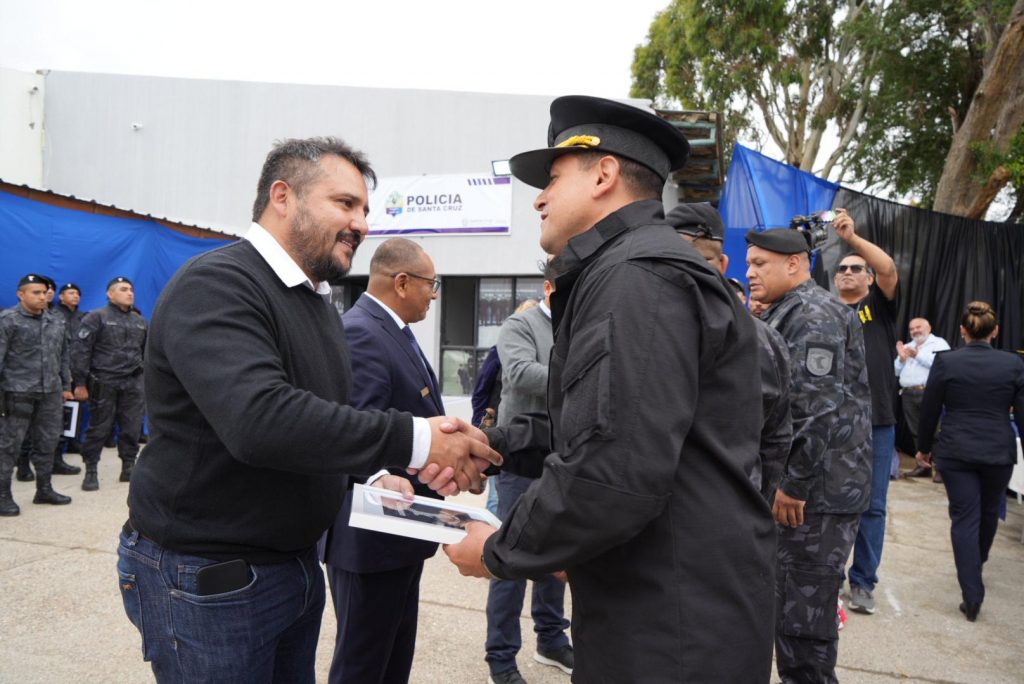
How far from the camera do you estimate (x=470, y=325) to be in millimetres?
13508

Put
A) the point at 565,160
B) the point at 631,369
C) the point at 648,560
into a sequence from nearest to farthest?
1. the point at 631,369
2. the point at 648,560
3. the point at 565,160

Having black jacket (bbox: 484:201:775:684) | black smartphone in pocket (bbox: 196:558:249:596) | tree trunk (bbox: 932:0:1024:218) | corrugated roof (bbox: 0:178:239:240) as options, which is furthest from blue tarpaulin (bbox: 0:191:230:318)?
tree trunk (bbox: 932:0:1024:218)

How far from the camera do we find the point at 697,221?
2930mm

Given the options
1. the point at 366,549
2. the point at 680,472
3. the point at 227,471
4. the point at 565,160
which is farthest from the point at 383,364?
the point at 680,472

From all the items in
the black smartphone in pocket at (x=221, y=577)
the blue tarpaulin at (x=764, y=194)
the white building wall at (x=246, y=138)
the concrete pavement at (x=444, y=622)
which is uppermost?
the white building wall at (x=246, y=138)

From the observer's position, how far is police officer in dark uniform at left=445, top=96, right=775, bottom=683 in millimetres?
1337

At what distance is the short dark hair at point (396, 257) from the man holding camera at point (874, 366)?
9.87ft

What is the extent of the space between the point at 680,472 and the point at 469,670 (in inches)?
109

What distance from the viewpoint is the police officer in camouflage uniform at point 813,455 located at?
3093 millimetres

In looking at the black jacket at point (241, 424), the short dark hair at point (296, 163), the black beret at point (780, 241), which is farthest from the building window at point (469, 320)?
the black jacket at point (241, 424)

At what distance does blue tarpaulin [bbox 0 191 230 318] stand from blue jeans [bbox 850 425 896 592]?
759cm

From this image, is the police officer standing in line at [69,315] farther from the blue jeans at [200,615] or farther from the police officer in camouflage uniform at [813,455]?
the police officer in camouflage uniform at [813,455]

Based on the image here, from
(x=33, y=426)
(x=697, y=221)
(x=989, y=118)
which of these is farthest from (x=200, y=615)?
(x=989, y=118)

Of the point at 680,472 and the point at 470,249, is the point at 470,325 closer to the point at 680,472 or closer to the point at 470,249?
the point at 470,249
